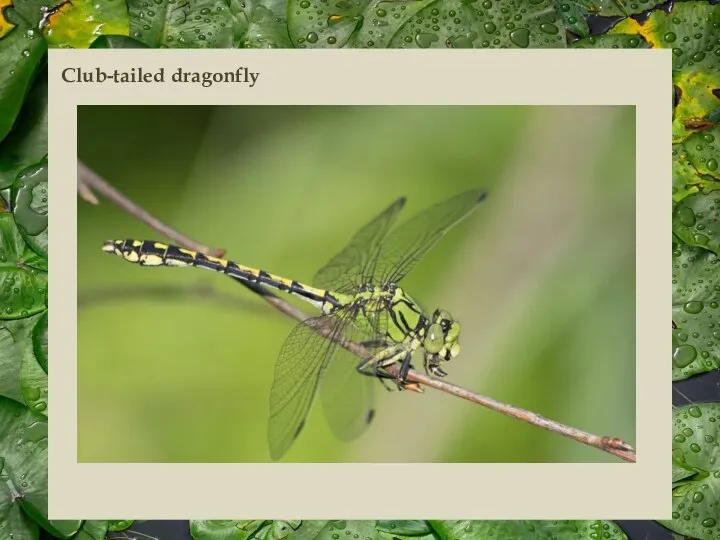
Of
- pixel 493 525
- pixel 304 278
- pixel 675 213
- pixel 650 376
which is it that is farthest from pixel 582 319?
pixel 304 278

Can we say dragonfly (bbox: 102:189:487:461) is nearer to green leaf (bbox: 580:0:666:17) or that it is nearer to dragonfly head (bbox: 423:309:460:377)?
dragonfly head (bbox: 423:309:460:377)

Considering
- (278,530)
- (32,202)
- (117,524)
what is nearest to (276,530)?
(278,530)

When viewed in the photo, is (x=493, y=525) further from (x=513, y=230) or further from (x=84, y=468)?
(x=84, y=468)

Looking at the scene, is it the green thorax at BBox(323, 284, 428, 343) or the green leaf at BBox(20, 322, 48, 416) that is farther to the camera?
the green thorax at BBox(323, 284, 428, 343)

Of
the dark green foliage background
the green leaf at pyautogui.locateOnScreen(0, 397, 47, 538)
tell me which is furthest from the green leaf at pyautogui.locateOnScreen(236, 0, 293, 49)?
the green leaf at pyautogui.locateOnScreen(0, 397, 47, 538)

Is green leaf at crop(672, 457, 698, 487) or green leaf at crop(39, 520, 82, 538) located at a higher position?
green leaf at crop(672, 457, 698, 487)

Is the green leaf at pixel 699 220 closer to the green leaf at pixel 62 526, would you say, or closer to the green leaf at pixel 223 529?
the green leaf at pixel 223 529

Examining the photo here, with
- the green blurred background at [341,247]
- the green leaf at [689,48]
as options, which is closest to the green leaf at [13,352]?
the green blurred background at [341,247]

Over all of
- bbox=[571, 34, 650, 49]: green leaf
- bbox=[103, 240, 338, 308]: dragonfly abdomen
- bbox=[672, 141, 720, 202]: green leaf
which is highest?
bbox=[571, 34, 650, 49]: green leaf
